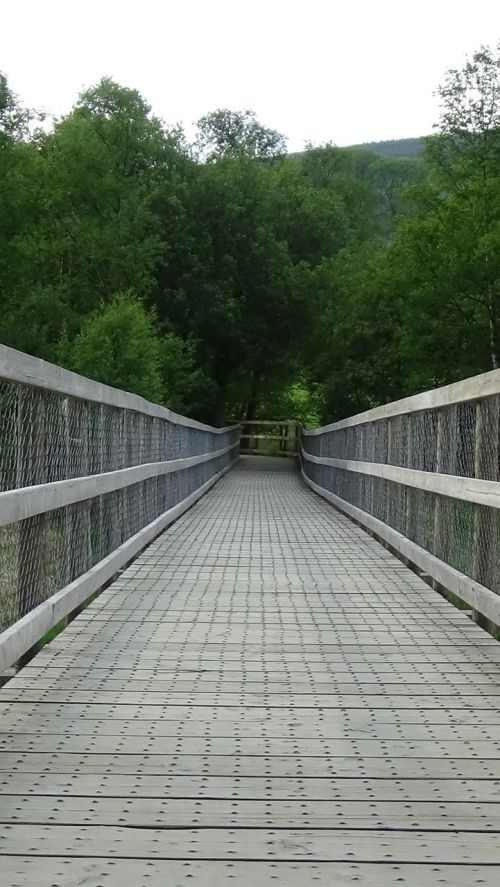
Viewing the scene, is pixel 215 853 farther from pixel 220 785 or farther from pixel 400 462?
pixel 400 462

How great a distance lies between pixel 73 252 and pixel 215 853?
3691 centimetres

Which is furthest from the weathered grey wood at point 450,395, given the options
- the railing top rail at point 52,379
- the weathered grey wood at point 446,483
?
the railing top rail at point 52,379

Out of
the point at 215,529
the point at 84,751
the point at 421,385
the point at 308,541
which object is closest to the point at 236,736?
the point at 84,751

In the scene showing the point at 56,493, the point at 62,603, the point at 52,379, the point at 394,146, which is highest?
the point at 394,146

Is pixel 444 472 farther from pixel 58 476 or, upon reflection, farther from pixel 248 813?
pixel 248 813

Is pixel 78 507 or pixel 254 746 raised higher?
pixel 78 507

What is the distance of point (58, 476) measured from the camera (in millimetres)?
5766

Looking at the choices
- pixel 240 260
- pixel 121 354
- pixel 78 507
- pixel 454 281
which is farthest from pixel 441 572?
pixel 454 281

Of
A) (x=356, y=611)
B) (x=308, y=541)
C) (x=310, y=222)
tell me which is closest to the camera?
(x=356, y=611)

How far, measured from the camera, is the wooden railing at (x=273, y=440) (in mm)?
46188

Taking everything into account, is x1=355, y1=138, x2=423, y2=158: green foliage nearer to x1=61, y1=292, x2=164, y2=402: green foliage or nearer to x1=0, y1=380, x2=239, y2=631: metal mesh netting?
x1=61, y1=292, x2=164, y2=402: green foliage

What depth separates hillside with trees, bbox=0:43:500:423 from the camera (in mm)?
37094

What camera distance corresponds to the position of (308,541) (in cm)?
1177

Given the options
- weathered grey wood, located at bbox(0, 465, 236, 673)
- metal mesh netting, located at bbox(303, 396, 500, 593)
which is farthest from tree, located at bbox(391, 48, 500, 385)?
weathered grey wood, located at bbox(0, 465, 236, 673)
